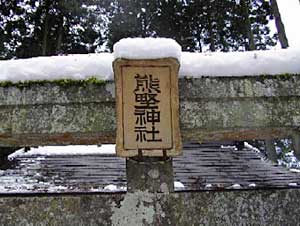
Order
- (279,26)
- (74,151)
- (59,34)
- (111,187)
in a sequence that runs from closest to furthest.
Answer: (111,187), (74,151), (279,26), (59,34)

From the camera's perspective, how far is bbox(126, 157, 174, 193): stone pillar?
86.2 inches

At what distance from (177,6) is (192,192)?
39.4ft

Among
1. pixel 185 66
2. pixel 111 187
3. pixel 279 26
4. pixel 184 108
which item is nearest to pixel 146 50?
pixel 185 66

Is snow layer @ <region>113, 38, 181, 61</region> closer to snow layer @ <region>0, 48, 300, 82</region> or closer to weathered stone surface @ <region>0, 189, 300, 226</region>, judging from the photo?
snow layer @ <region>0, 48, 300, 82</region>

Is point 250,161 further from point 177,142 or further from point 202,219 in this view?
point 177,142

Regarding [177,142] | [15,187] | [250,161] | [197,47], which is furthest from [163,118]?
[197,47]

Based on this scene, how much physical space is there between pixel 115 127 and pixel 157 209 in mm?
526

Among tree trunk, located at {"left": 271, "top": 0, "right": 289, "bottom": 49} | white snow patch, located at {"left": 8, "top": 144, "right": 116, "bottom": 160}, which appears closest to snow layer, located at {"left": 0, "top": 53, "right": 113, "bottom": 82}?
white snow patch, located at {"left": 8, "top": 144, "right": 116, "bottom": 160}

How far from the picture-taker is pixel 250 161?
4.82 metres

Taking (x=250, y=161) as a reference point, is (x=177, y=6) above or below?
above

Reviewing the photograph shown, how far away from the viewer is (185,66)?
7.38 feet

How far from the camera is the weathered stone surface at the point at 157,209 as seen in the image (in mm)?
2209

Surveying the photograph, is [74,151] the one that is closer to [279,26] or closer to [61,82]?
[61,82]

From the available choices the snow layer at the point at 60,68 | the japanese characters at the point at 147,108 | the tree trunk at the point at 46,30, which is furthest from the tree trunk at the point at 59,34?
the japanese characters at the point at 147,108
